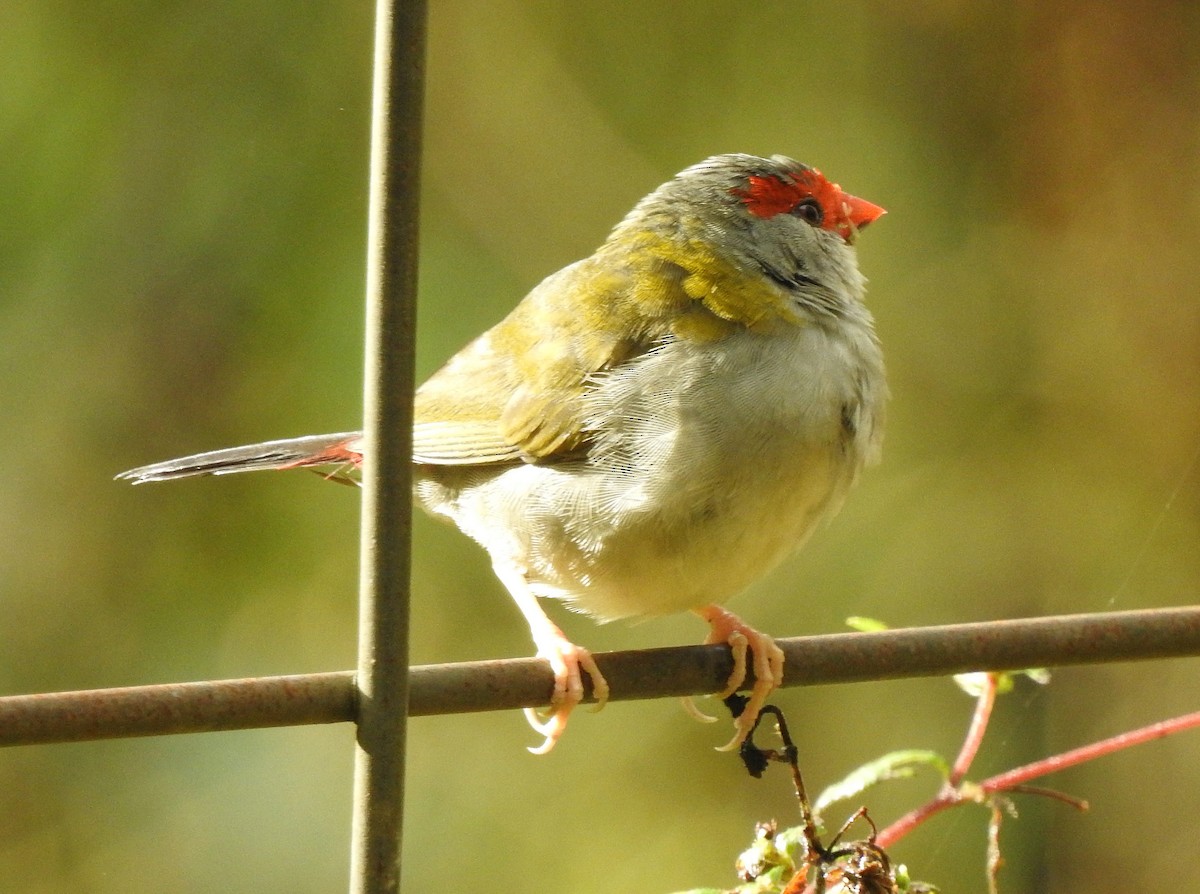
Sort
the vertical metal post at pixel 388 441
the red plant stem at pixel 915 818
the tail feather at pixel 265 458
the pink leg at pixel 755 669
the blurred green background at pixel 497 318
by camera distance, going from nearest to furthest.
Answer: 1. the vertical metal post at pixel 388 441
2. the red plant stem at pixel 915 818
3. the pink leg at pixel 755 669
4. the tail feather at pixel 265 458
5. the blurred green background at pixel 497 318

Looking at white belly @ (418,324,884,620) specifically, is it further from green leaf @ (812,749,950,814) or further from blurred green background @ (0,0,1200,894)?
blurred green background @ (0,0,1200,894)

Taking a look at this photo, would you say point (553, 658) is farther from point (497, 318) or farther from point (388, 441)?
point (497, 318)

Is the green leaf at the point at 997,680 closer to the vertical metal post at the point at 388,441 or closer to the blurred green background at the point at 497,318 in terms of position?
the vertical metal post at the point at 388,441

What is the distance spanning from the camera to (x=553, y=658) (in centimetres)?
287

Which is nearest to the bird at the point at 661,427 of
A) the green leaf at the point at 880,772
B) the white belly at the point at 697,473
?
the white belly at the point at 697,473

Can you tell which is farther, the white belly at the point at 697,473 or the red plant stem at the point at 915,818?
the white belly at the point at 697,473

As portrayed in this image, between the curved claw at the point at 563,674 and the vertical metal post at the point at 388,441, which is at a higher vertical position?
the vertical metal post at the point at 388,441

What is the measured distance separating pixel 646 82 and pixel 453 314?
126cm

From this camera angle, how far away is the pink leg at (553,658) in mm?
2668

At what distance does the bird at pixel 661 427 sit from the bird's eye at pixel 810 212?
3cm

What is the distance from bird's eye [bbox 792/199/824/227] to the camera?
357 cm

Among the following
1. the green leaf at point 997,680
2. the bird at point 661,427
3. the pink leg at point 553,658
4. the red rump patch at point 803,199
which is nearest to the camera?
the green leaf at point 997,680

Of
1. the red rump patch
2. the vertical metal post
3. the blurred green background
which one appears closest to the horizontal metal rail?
the vertical metal post

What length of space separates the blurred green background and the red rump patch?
1.72 m
